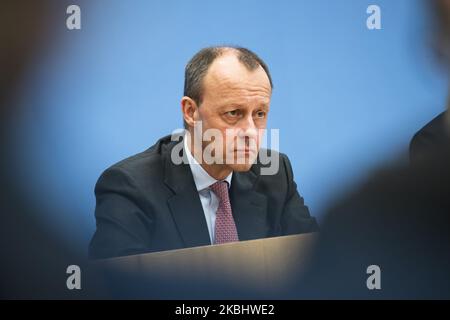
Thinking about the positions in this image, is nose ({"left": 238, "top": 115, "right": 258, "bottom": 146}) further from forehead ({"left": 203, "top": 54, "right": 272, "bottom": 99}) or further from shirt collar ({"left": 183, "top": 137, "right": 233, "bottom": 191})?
shirt collar ({"left": 183, "top": 137, "right": 233, "bottom": 191})

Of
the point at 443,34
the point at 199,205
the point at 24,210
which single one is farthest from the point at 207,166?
the point at 443,34

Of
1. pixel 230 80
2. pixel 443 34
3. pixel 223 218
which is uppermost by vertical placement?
pixel 443 34

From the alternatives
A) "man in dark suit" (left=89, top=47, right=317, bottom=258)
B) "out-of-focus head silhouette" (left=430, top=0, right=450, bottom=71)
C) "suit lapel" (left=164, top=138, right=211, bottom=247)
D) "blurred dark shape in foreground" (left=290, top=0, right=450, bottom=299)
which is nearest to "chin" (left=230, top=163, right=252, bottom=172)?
"man in dark suit" (left=89, top=47, right=317, bottom=258)

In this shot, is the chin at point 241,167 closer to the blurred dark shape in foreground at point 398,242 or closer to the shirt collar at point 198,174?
the shirt collar at point 198,174

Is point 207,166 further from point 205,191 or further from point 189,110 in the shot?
point 189,110

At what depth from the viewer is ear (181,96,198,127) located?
13.5 feet

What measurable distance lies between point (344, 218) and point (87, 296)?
0.99 metres

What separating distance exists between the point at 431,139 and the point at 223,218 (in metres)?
0.85

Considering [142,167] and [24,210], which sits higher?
[142,167]

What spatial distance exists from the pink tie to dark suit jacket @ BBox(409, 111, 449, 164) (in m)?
0.71

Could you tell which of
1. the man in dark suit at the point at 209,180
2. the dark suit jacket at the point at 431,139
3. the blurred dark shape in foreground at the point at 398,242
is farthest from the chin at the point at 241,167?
the dark suit jacket at the point at 431,139

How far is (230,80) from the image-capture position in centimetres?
406

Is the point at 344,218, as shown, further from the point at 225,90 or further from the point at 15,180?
the point at 15,180

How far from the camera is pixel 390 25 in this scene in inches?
165
